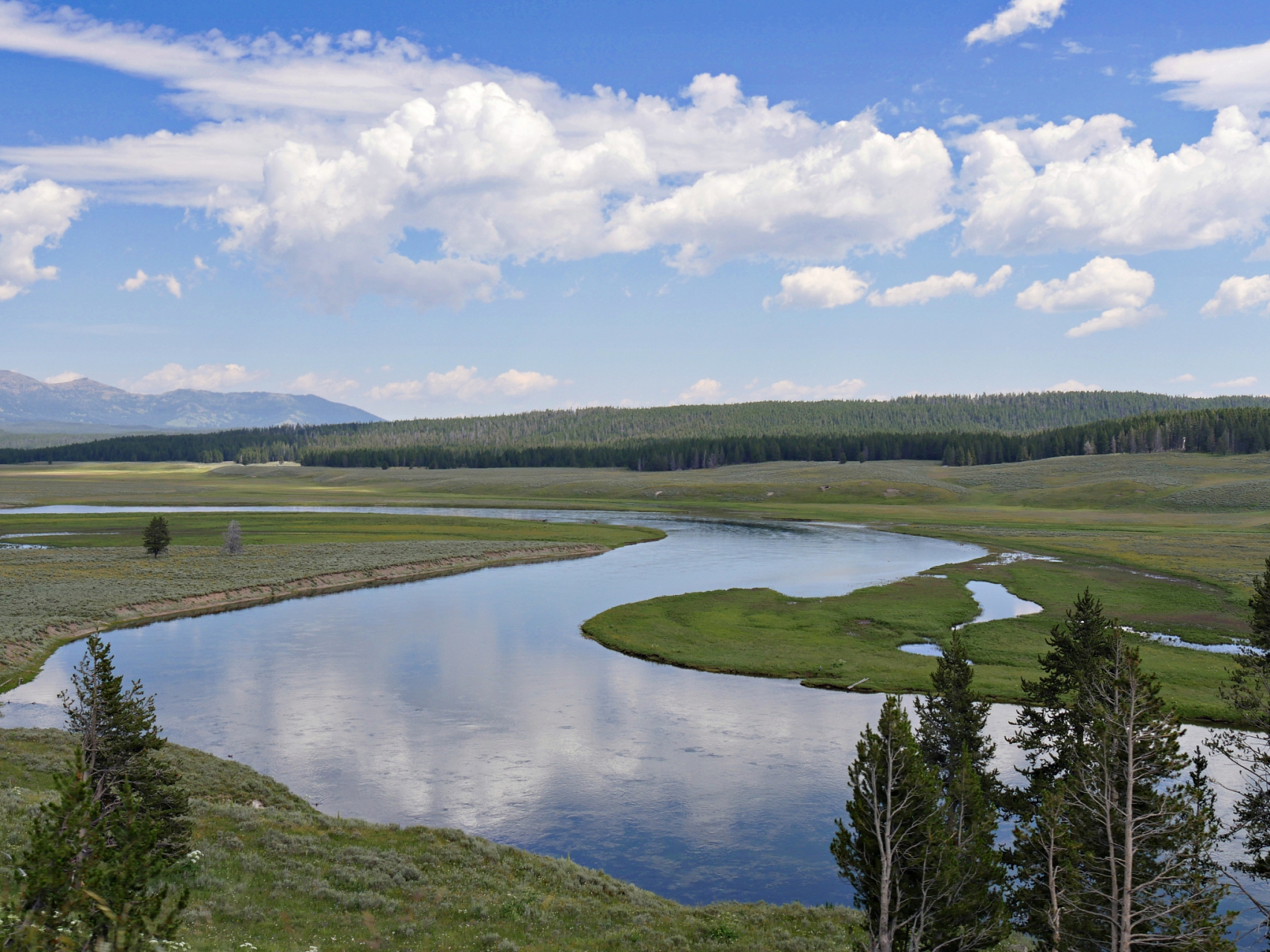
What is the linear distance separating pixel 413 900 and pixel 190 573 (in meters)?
56.7

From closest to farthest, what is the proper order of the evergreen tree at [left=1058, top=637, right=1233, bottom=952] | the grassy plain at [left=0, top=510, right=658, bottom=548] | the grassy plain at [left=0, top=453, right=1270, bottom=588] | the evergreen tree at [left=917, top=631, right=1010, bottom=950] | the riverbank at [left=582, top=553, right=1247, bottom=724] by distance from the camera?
the evergreen tree at [left=1058, top=637, right=1233, bottom=952] < the evergreen tree at [left=917, top=631, right=1010, bottom=950] < the riverbank at [left=582, top=553, right=1247, bottom=724] < the grassy plain at [left=0, top=453, right=1270, bottom=588] < the grassy plain at [left=0, top=510, right=658, bottom=548]

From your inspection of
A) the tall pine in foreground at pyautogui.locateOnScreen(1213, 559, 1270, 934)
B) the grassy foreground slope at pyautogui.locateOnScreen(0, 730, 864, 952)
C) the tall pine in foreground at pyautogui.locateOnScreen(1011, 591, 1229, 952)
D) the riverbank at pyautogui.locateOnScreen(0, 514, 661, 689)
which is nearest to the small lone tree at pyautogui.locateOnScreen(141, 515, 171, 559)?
the riverbank at pyautogui.locateOnScreen(0, 514, 661, 689)

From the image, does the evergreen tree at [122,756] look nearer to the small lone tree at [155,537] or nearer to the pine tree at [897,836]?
the pine tree at [897,836]

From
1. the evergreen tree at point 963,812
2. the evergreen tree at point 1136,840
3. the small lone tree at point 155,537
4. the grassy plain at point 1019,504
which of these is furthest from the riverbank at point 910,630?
the small lone tree at point 155,537

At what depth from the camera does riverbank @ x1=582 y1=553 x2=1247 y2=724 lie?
4078 centimetres

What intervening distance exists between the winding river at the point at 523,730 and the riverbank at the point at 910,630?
6.57 feet

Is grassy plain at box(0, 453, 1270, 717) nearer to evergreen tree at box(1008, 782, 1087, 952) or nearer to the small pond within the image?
the small pond

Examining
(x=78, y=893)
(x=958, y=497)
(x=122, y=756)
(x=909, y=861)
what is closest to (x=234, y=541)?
(x=122, y=756)

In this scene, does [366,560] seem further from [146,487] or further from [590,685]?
[146,487]

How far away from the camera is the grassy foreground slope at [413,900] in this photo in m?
17.4

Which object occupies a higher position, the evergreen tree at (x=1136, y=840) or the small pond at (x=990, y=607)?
the evergreen tree at (x=1136, y=840)

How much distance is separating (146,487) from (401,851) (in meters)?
181

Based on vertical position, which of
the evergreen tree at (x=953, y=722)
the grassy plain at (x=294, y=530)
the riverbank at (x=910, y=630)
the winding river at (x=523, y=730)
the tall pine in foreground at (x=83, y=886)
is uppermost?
the tall pine in foreground at (x=83, y=886)

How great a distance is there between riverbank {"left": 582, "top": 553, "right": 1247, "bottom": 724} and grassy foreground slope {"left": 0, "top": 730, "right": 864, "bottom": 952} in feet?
63.4
